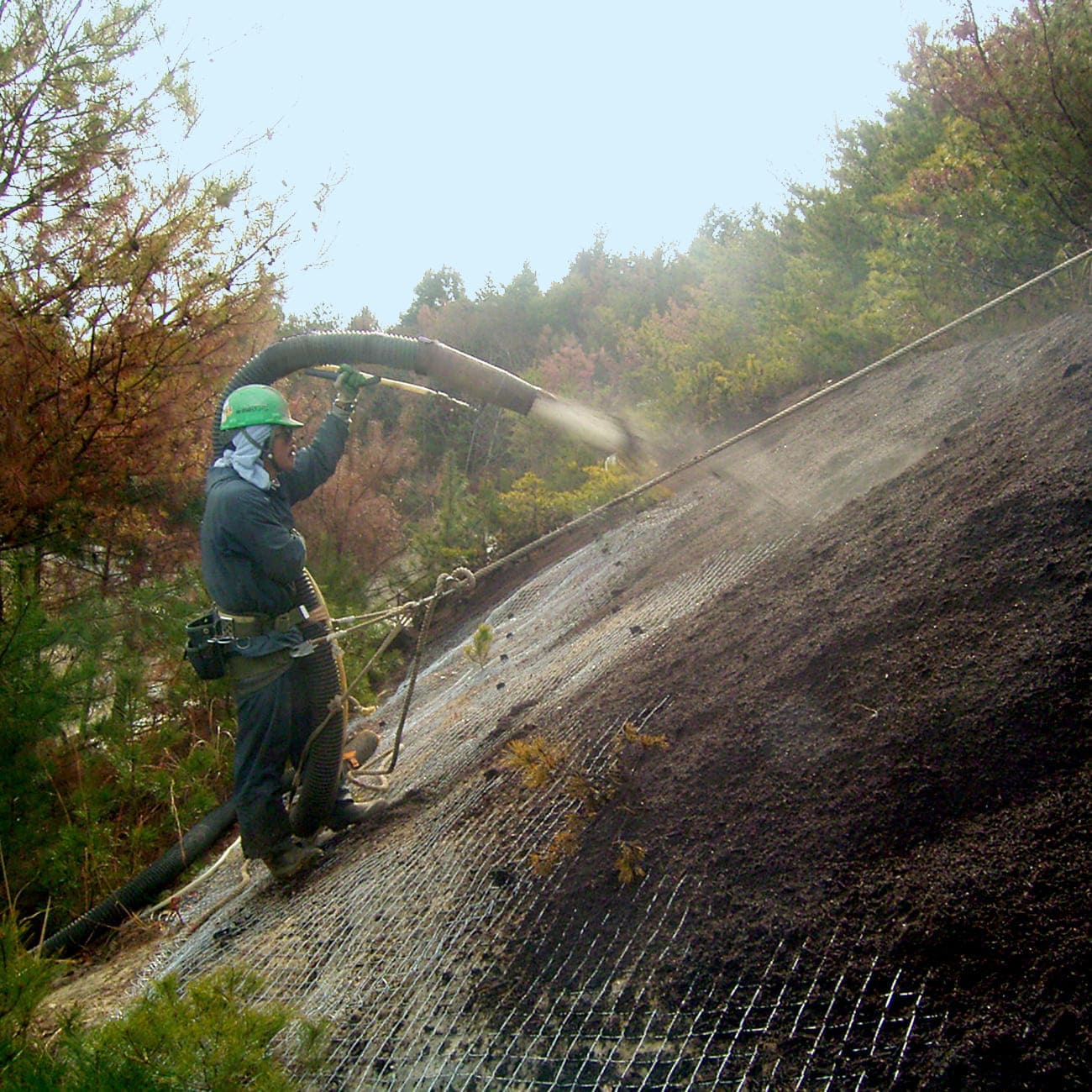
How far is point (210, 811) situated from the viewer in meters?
5.67

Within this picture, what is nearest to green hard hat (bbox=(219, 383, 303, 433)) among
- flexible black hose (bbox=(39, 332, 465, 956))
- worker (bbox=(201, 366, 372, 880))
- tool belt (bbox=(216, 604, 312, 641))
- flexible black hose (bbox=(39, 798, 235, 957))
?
worker (bbox=(201, 366, 372, 880))

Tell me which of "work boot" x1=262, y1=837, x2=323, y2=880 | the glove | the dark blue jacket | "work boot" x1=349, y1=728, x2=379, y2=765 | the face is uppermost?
the glove

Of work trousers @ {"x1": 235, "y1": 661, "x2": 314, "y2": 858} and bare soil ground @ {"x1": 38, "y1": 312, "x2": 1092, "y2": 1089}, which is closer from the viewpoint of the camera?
bare soil ground @ {"x1": 38, "y1": 312, "x2": 1092, "y2": 1089}

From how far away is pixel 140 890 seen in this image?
180 inches

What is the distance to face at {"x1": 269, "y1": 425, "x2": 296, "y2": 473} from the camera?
147 inches

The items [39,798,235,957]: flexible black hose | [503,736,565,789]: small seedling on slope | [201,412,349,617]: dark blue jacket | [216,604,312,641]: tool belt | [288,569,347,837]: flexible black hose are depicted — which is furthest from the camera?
[39,798,235,957]: flexible black hose

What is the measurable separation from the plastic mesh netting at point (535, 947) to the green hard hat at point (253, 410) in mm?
1765

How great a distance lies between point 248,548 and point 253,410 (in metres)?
0.61

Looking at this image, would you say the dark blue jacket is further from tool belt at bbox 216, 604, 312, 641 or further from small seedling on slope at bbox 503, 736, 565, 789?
small seedling on slope at bbox 503, 736, 565, 789

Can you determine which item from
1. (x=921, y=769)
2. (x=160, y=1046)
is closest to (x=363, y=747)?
(x=160, y=1046)

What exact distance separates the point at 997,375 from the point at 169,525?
6653 mm

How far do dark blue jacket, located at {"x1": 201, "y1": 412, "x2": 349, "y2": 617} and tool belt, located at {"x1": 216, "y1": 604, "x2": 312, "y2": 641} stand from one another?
25 millimetres

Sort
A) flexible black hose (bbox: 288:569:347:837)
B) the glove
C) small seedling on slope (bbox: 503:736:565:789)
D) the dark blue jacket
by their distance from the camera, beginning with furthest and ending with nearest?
the glove < flexible black hose (bbox: 288:569:347:837) < the dark blue jacket < small seedling on slope (bbox: 503:736:565:789)

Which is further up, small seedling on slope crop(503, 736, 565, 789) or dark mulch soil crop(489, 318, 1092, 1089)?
small seedling on slope crop(503, 736, 565, 789)
